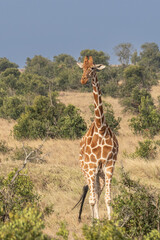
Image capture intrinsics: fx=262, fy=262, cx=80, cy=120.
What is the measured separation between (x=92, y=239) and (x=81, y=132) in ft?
36.7

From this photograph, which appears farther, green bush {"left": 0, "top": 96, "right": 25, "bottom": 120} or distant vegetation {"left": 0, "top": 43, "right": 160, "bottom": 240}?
green bush {"left": 0, "top": 96, "right": 25, "bottom": 120}

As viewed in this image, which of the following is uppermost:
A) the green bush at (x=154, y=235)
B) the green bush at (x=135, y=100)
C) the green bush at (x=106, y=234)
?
the green bush at (x=135, y=100)

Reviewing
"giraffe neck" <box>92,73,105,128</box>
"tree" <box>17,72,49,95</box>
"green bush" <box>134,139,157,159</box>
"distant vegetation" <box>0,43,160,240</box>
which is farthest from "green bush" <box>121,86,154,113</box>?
"giraffe neck" <box>92,73,105,128</box>

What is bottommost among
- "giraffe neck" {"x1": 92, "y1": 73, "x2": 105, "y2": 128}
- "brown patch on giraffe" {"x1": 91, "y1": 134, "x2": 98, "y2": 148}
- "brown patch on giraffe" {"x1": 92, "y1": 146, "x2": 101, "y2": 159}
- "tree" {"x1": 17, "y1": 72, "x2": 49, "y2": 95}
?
"brown patch on giraffe" {"x1": 92, "y1": 146, "x2": 101, "y2": 159}

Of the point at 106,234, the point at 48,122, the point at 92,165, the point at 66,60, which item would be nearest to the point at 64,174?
the point at 92,165

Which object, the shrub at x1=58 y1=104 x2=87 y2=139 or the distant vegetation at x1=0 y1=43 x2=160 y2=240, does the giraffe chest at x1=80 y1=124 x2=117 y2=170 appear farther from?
the shrub at x1=58 y1=104 x2=87 y2=139

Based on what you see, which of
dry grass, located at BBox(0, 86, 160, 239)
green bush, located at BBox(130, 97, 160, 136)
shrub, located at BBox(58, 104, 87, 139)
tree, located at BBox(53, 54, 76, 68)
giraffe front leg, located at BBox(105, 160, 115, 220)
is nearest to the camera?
giraffe front leg, located at BBox(105, 160, 115, 220)

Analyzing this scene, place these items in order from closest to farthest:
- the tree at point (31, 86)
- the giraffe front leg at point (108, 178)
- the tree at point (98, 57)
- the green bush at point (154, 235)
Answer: the green bush at point (154, 235), the giraffe front leg at point (108, 178), the tree at point (31, 86), the tree at point (98, 57)

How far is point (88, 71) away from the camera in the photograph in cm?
433

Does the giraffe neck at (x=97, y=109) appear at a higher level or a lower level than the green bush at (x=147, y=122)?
higher

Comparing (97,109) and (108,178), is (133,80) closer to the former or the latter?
(97,109)

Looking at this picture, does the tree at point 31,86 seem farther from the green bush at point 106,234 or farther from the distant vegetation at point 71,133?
the green bush at point 106,234

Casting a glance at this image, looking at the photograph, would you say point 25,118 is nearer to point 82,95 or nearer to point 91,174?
point 91,174

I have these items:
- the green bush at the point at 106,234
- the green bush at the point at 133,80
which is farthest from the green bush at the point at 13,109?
the green bush at the point at 106,234
